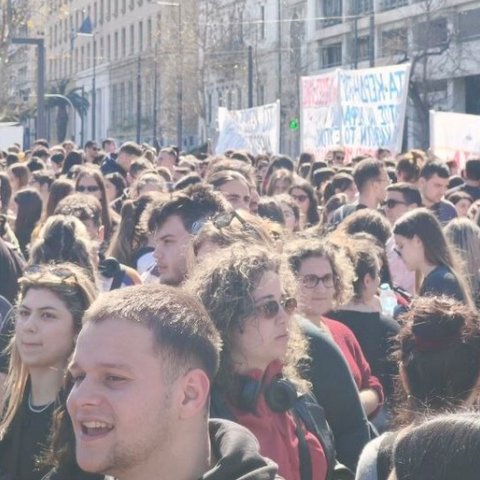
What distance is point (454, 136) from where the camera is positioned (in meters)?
17.2

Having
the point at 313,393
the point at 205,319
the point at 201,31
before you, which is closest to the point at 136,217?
the point at 313,393

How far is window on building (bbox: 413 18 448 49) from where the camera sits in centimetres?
5147

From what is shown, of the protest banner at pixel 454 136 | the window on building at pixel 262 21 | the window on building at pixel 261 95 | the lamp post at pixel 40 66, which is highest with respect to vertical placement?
the window on building at pixel 262 21

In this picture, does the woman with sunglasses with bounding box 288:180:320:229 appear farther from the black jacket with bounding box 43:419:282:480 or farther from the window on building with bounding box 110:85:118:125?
the window on building with bounding box 110:85:118:125

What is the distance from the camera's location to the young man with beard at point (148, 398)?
2725mm

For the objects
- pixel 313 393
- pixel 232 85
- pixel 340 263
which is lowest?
pixel 313 393

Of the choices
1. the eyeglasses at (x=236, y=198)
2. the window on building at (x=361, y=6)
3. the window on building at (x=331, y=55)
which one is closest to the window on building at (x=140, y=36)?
the window on building at (x=331, y=55)

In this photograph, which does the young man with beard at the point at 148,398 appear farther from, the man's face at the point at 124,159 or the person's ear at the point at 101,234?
the man's face at the point at 124,159

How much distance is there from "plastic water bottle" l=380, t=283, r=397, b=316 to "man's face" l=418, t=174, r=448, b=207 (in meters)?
3.58

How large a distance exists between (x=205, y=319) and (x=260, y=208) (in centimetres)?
536

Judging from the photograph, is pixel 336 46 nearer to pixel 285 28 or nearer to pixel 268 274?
pixel 285 28

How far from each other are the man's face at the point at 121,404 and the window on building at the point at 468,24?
49712 millimetres

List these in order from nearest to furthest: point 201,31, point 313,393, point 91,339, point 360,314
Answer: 1. point 91,339
2. point 313,393
3. point 360,314
4. point 201,31

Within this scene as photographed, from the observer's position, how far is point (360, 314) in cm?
587
